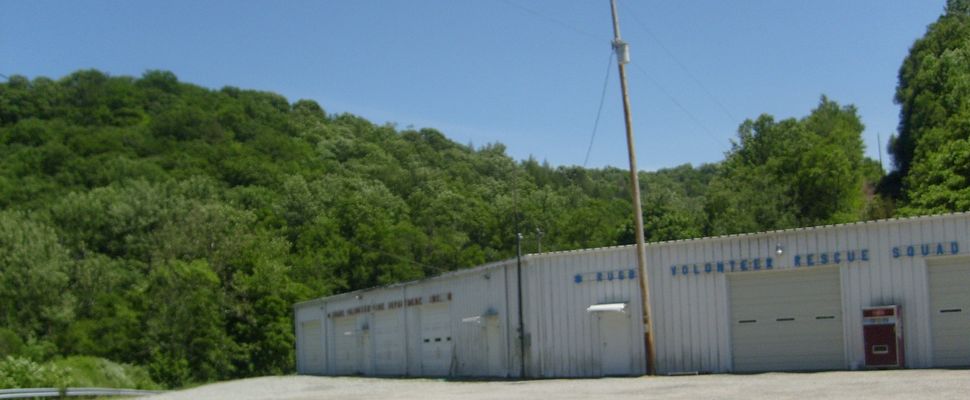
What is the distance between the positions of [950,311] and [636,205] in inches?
317

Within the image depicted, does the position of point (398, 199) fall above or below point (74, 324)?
above

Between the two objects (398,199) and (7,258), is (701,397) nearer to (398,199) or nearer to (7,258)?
(7,258)

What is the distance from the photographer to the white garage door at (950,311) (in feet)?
84.1

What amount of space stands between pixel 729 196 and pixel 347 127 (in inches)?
2285

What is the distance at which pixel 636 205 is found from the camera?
2953 centimetres

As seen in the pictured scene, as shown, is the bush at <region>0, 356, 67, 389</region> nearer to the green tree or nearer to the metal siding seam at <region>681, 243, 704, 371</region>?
the metal siding seam at <region>681, 243, 704, 371</region>

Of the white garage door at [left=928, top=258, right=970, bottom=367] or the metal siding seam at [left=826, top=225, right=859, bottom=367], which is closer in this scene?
the white garage door at [left=928, top=258, right=970, bottom=367]

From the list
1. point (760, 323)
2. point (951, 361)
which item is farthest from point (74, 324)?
point (951, 361)

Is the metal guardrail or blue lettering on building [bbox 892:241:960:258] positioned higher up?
blue lettering on building [bbox 892:241:960:258]

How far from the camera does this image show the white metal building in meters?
25.9

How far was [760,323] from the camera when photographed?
2920cm

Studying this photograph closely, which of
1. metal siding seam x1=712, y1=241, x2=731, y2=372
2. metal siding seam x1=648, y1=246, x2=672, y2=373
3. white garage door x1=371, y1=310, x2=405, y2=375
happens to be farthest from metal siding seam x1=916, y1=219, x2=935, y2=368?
white garage door x1=371, y1=310, x2=405, y2=375

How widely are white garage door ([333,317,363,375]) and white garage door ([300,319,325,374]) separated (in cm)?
182

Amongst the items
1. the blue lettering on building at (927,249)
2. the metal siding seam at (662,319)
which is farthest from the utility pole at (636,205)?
the blue lettering on building at (927,249)
